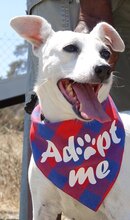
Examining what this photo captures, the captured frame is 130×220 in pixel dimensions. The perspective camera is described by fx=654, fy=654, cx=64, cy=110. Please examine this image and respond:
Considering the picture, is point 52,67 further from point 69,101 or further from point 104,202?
point 104,202

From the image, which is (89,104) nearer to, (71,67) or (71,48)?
(71,67)

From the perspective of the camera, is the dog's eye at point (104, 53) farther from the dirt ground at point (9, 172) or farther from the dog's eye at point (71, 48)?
the dirt ground at point (9, 172)

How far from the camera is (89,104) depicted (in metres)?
3.29

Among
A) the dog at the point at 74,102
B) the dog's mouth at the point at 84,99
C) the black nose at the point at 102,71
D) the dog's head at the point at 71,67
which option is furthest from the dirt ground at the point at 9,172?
the black nose at the point at 102,71

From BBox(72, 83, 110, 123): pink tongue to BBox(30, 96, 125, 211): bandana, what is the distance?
0.19 metres

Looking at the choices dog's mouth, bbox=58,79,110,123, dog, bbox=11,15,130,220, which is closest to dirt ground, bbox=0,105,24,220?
dog, bbox=11,15,130,220

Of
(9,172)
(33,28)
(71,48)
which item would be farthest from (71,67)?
(9,172)

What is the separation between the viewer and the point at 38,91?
3.61 metres

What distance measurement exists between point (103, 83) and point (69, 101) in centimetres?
20

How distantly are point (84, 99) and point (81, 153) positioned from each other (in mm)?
374

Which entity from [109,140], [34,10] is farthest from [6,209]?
[109,140]

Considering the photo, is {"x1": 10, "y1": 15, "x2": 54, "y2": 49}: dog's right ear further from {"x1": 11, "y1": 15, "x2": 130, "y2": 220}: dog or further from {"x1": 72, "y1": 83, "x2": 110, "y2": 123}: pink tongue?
{"x1": 72, "y1": 83, "x2": 110, "y2": 123}: pink tongue

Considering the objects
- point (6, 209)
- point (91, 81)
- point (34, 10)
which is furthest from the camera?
point (6, 209)

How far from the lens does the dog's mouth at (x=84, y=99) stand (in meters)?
3.28
